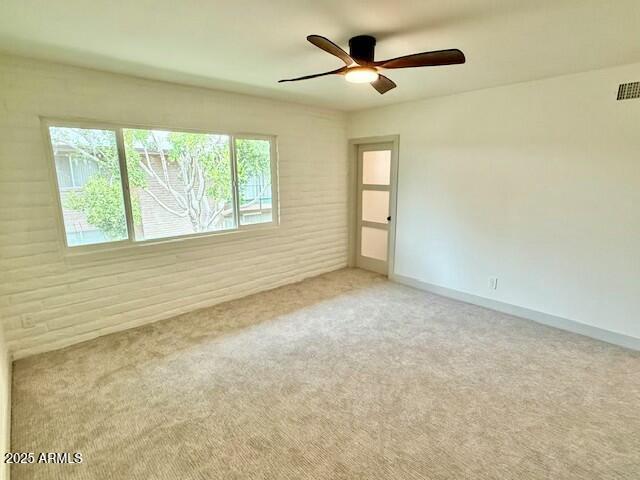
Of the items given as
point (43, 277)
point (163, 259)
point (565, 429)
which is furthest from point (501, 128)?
point (43, 277)

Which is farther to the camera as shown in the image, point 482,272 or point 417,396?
point 482,272

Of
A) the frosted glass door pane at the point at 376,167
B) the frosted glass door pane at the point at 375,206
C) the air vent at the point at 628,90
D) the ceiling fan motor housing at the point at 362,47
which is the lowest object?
the frosted glass door pane at the point at 375,206

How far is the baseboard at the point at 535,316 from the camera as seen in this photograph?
9.53ft

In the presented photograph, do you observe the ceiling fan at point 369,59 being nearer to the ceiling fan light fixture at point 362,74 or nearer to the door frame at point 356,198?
the ceiling fan light fixture at point 362,74


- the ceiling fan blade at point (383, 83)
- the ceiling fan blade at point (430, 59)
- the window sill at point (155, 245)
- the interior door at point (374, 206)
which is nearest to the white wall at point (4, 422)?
the window sill at point (155, 245)

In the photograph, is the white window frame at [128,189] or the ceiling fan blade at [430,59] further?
the white window frame at [128,189]

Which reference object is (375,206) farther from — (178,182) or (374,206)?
(178,182)

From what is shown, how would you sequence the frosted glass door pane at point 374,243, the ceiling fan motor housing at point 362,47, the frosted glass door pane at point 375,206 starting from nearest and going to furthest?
the ceiling fan motor housing at point 362,47 < the frosted glass door pane at point 375,206 < the frosted glass door pane at point 374,243

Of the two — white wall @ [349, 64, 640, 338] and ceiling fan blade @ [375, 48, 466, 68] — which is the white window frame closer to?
white wall @ [349, 64, 640, 338]

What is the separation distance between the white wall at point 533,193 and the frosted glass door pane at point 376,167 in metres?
0.29

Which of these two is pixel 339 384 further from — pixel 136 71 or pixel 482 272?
pixel 136 71

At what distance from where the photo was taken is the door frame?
4441mm

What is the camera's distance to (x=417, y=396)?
224cm

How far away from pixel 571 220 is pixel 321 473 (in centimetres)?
314
